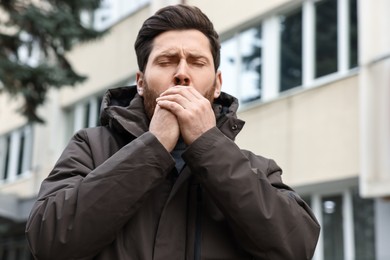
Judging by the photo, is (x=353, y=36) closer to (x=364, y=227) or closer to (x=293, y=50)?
(x=293, y=50)

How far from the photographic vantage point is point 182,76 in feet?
7.23

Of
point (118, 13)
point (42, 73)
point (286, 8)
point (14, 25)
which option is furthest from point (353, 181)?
point (118, 13)

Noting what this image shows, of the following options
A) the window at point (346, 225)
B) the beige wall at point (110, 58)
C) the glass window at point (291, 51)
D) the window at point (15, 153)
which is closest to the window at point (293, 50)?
the glass window at point (291, 51)

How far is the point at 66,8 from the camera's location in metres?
13.3

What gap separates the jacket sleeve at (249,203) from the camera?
200 cm

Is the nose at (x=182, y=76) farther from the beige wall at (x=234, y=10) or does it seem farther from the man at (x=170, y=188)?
the beige wall at (x=234, y=10)

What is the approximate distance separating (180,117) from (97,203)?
308 mm

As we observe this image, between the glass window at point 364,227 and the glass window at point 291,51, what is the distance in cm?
234

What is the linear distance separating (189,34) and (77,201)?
1.94 ft

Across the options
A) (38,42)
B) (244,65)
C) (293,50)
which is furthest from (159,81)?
(244,65)

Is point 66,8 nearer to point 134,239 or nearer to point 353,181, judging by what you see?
point 353,181

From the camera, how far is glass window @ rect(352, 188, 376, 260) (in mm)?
11477

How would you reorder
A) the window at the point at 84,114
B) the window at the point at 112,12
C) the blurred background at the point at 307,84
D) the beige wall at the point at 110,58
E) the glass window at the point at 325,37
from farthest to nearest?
the window at the point at 84,114 < the window at the point at 112,12 < the beige wall at the point at 110,58 < the glass window at the point at 325,37 < the blurred background at the point at 307,84

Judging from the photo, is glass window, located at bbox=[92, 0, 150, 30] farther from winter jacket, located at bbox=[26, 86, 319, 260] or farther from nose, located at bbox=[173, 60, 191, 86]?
winter jacket, located at bbox=[26, 86, 319, 260]
